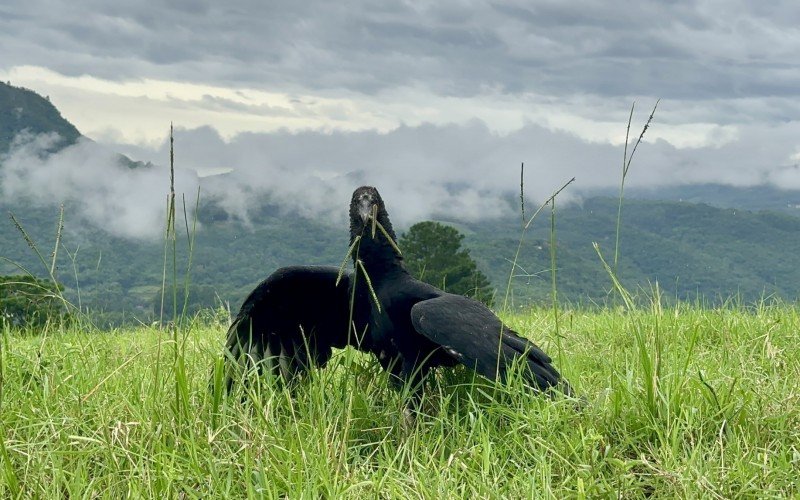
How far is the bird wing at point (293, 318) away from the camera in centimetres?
461

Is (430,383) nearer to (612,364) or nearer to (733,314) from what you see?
(612,364)

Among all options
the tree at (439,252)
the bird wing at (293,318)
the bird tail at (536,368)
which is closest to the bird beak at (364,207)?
the bird wing at (293,318)

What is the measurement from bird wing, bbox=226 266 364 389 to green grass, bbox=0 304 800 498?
0.61 metres

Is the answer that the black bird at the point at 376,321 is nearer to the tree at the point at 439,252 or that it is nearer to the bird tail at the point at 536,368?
the bird tail at the point at 536,368

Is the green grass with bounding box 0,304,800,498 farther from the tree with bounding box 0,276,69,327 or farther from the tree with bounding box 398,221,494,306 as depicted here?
the tree with bounding box 398,221,494,306

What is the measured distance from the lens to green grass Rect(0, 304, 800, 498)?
2.93 metres

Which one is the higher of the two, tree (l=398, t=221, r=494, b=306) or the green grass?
the green grass

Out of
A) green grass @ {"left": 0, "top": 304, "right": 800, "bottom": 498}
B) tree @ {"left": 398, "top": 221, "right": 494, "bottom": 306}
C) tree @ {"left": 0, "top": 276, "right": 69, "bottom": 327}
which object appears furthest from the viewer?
tree @ {"left": 398, "top": 221, "right": 494, "bottom": 306}

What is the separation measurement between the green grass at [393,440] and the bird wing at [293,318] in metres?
0.61

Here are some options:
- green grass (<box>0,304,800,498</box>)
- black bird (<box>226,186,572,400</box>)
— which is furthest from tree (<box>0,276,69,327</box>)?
black bird (<box>226,186,572,400</box>)

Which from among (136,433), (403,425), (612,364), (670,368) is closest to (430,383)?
(403,425)

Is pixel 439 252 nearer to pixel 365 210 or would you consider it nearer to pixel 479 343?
pixel 365 210

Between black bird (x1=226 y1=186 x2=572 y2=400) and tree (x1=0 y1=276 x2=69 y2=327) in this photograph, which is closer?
tree (x1=0 y1=276 x2=69 y2=327)

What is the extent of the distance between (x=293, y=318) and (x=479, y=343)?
5.14 ft
